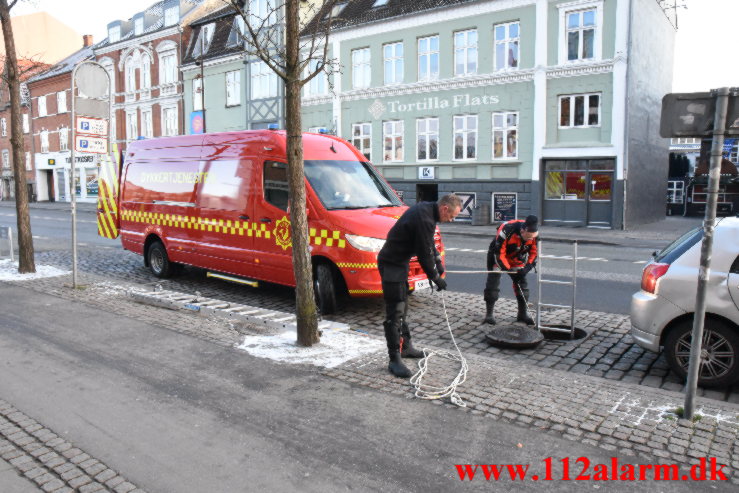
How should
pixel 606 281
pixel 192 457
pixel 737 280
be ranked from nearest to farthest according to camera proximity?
pixel 192 457 < pixel 737 280 < pixel 606 281

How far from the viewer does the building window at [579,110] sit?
74.4 feet

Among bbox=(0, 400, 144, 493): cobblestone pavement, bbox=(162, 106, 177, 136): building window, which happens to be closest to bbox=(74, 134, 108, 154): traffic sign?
bbox=(0, 400, 144, 493): cobblestone pavement

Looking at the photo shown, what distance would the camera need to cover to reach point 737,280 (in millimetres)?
5129

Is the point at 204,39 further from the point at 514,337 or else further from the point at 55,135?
the point at 514,337

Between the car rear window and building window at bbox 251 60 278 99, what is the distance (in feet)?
96.0

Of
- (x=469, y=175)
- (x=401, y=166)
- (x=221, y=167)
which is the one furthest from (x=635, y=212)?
(x=221, y=167)

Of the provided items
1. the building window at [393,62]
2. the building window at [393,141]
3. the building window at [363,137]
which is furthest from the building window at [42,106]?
the building window at [393,141]

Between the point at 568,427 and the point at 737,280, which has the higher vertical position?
the point at 737,280

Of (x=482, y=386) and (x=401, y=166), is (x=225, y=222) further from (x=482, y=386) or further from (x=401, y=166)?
(x=401, y=166)

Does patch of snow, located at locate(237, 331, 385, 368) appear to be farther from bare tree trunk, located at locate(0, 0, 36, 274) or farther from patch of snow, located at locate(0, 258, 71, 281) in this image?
bare tree trunk, located at locate(0, 0, 36, 274)

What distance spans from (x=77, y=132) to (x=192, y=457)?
758 cm

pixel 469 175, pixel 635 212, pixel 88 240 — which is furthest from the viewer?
pixel 469 175

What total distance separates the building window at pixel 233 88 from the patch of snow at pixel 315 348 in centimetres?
2983

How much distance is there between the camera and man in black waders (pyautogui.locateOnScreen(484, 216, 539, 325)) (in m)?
7.47
